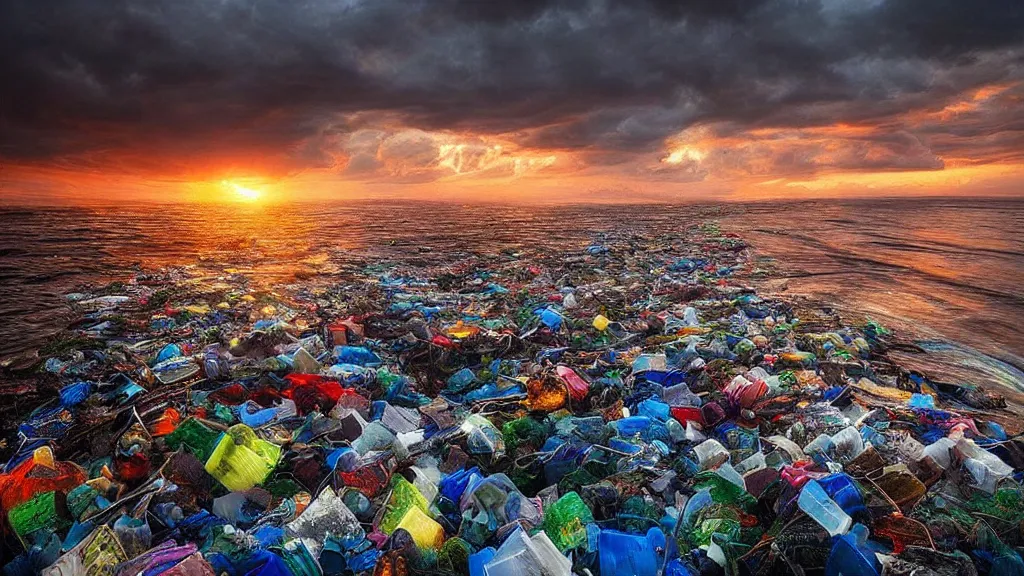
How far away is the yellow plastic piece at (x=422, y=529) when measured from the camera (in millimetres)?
2840

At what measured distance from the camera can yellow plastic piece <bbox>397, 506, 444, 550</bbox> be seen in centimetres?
284

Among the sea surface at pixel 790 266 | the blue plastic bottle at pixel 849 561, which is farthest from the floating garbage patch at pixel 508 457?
the sea surface at pixel 790 266

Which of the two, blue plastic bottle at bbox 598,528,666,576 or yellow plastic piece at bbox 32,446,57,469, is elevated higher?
blue plastic bottle at bbox 598,528,666,576

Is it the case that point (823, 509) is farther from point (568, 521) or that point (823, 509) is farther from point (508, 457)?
point (508, 457)

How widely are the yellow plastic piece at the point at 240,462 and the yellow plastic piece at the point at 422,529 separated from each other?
1.37 m

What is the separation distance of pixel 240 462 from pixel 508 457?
1.96 metres

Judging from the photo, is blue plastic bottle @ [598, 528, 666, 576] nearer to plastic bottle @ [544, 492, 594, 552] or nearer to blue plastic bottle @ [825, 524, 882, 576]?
plastic bottle @ [544, 492, 594, 552]

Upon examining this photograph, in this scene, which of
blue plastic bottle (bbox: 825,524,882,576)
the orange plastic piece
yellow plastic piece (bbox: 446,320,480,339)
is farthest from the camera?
yellow plastic piece (bbox: 446,320,480,339)

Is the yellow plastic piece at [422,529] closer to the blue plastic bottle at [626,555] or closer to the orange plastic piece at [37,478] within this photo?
the blue plastic bottle at [626,555]

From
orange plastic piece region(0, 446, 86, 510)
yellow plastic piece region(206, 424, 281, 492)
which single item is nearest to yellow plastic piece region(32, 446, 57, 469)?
orange plastic piece region(0, 446, 86, 510)

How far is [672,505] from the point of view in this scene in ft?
10.9

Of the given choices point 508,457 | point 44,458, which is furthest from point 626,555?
point 44,458

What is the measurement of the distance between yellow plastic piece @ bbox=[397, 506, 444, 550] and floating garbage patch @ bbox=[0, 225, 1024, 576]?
0.01 m

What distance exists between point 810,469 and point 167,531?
4217 millimetres
